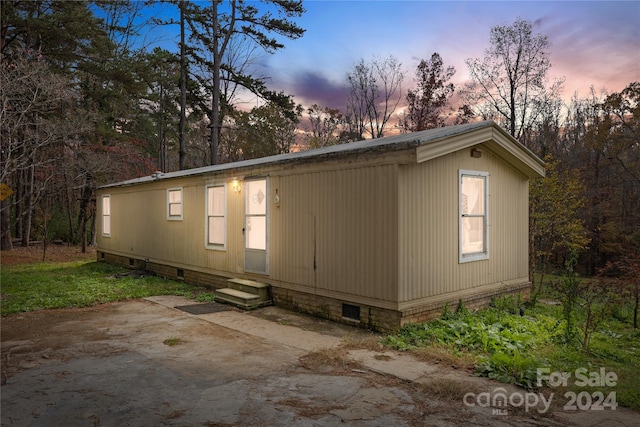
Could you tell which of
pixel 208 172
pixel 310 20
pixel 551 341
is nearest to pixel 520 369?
pixel 551 341

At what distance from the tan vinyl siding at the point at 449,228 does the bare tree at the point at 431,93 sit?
1383cm

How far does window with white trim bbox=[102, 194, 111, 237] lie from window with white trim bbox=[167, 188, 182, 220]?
4.75 meters

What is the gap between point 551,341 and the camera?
215 inches

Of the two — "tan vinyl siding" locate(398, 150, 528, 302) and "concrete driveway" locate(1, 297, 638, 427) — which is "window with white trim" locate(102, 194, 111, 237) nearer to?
"concrete driveway" locate(1, 297, 638, 427)

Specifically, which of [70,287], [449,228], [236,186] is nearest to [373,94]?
[236,186]

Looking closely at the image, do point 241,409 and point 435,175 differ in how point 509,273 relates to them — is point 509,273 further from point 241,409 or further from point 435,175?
point 241,409

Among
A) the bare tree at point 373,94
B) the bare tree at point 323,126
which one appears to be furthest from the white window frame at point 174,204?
the bare tree at point 323,126

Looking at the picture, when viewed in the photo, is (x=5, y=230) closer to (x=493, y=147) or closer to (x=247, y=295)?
(x=247, y=295)

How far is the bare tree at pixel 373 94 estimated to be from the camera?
76.5 feet

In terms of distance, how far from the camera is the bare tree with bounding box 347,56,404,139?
23312 millimetres

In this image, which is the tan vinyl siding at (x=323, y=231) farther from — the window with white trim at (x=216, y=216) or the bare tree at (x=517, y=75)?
the bare tree at (x=517, y=75)

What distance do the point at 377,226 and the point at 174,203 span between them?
694cm

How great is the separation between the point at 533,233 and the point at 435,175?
7572 millimetres

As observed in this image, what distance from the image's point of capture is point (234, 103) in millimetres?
21906
